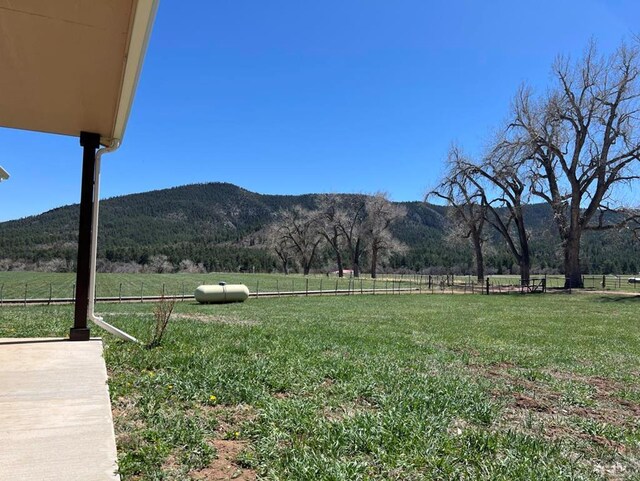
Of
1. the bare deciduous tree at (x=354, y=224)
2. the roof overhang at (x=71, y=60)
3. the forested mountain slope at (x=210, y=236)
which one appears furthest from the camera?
the forested mountain slope at (x=210, y=236)

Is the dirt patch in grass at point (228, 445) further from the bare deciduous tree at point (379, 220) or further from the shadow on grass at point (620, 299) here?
the bare deciduous tree at point (379, 220)

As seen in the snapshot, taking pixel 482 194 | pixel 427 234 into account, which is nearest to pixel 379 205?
pixel 482 194

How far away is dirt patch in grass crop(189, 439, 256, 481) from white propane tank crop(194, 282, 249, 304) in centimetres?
1789

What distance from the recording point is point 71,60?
396cm

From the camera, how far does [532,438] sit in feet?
10.5

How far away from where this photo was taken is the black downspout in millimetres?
5918

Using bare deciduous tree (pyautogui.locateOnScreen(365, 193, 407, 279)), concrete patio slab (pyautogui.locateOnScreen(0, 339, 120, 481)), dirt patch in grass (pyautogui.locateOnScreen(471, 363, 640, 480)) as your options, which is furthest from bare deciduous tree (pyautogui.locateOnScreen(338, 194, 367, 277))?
concrete patio slab (pyautogui.locateOnScreen(0, 339, 120, 481))

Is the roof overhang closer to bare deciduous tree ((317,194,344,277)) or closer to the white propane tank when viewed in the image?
the white propane tank

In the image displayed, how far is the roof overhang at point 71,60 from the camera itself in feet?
10.4

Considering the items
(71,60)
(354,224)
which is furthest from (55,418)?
(354,224)

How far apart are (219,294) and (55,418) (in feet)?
58.1

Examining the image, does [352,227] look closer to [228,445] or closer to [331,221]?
[331,221]

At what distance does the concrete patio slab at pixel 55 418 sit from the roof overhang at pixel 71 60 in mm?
2824

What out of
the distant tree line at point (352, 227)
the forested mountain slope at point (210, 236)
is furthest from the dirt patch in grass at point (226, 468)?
the forested mountain slope at point (210, 236)
